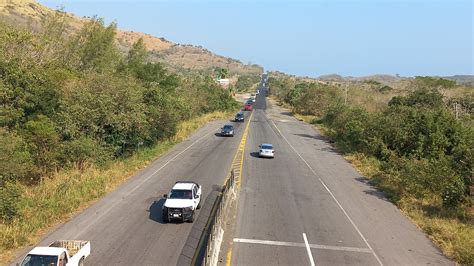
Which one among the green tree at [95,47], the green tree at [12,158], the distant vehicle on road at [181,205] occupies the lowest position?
the distant vehicle on road at [181,205]

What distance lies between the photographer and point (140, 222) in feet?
74.3

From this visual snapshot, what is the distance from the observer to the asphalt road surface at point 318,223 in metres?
19.2

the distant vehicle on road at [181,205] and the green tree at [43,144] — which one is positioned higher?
the green tree at [43,144]

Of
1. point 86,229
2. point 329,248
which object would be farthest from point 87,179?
point 329,248

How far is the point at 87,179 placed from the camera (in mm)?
29609

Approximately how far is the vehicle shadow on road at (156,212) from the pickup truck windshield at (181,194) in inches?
56.2

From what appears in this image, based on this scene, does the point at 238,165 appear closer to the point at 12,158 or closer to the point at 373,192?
the point at 373,192

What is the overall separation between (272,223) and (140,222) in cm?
712

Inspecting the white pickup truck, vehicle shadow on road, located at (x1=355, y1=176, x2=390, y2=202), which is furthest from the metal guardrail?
vehicle shadow on road, located at (x1=355, y1=176, x2=390, y2=202)

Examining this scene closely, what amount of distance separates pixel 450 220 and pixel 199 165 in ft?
69.8

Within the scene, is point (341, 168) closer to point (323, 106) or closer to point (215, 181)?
point (215, 181)

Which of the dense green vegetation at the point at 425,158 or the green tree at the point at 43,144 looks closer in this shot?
the dense green vegetation at the point at 425,158

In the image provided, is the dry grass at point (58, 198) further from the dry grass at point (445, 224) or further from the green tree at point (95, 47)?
the green tree at point (95, 47)

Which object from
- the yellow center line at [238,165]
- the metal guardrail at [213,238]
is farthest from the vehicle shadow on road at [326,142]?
the metal guardrail at [213,238]
